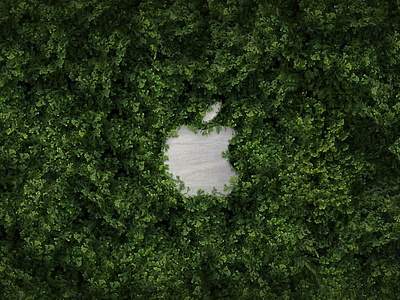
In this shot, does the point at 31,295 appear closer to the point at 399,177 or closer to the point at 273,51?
the point at 273,51

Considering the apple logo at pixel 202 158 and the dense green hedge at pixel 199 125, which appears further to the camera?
the apple logo at pixel 202 158

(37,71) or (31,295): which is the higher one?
(37,71)

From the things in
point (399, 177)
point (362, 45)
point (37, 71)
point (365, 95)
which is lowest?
point (399, 177)

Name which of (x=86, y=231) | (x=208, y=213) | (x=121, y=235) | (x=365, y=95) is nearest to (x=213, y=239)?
(x=208, y=213)

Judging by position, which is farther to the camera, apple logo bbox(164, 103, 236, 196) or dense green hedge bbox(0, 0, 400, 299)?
apple logo bbox(164, 103, 236, 196)

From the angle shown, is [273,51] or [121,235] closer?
[273,51]
